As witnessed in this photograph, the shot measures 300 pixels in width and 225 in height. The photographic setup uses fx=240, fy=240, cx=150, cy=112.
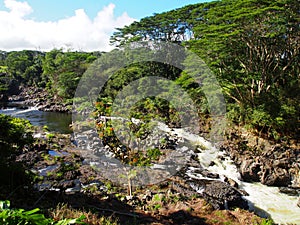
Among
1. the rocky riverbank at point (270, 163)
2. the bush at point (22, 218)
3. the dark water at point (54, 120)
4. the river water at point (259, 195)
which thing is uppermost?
the bush at point (22, 218)

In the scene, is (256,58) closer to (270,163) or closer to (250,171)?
(270,163)

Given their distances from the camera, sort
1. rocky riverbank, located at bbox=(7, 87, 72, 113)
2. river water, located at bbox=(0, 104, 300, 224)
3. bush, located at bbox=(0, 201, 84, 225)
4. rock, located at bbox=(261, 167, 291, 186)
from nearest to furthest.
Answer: bush, located at bbox=(0, 201, 84, 225) → river water, located at bbox=(0, 104, 300, 224) → rock, located at bbox=(261, 167, 291, 186) → rocky riverbank, located at bbox=(7, 87, 72, 113)

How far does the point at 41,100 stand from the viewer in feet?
103

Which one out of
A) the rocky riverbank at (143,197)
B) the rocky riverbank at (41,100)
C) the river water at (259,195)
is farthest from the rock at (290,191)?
the rocky riverbank at (41,100)

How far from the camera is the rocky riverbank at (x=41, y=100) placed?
86.3 feet

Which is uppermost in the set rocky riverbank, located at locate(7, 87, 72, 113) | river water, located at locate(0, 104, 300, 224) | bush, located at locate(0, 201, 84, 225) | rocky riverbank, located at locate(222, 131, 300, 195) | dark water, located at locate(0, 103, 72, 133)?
rocky riverbank, located at locate(7, 87, 72, 113)

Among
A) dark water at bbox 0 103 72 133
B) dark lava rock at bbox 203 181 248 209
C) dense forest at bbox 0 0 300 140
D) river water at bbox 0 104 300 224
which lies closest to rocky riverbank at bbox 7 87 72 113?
dark water at bbox 0 103 72 133

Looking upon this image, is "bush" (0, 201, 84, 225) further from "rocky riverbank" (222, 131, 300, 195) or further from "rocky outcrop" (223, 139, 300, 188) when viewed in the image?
"rocky outcrop" (223, 139, 300, 188)

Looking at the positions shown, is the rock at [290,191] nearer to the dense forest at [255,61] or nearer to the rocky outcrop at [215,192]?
the rocky outcrop at [215,192]

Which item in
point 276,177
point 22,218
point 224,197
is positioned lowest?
point 224,197

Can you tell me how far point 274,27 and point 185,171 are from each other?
7.20m

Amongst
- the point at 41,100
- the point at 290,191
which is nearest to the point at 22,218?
the point at 290,191

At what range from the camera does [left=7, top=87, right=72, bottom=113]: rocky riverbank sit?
26.3 meters

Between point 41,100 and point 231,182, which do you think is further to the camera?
point 41,100
